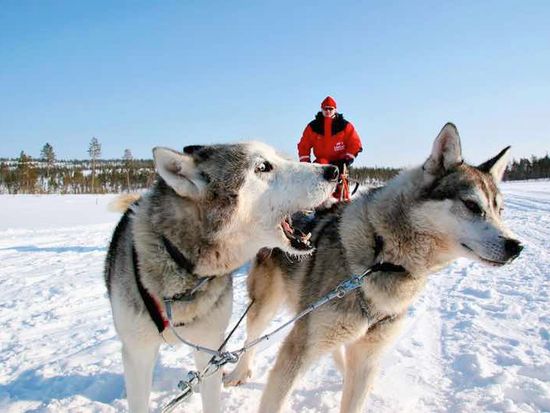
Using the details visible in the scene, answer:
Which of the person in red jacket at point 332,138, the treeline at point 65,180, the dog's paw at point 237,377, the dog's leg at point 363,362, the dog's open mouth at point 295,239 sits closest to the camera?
the dog's open mouth at point 295,239

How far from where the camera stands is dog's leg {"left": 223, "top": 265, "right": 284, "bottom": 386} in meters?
3.57

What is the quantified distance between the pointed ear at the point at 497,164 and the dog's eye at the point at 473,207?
1.60ft

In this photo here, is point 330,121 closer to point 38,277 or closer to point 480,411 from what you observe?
point 480,411

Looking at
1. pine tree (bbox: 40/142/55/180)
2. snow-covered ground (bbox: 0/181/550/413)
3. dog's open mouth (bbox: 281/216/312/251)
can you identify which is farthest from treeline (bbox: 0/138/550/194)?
dog's open mouth (bbox: 281/216/312/251)

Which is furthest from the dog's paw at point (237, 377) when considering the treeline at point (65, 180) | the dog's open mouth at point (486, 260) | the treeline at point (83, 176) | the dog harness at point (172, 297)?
Answer: the treeline at point (65, 180)

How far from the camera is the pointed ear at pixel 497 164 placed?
122 inches

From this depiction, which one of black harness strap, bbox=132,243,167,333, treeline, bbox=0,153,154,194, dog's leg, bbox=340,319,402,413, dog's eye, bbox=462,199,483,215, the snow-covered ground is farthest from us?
treeline, bbox=0,153,154,194

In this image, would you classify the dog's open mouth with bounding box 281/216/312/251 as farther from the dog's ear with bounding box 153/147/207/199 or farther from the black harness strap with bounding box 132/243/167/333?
the black harness strap with bounding box 132/243/167/333

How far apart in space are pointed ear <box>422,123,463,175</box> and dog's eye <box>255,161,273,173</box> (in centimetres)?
112

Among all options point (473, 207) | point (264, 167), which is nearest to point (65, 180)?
point (264, 167)

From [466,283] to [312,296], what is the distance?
4.76 m

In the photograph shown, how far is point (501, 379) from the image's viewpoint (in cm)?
345

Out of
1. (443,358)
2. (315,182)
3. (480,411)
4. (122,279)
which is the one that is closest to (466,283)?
(443,358)

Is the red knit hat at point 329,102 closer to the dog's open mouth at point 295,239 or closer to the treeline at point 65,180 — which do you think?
the dog's open mouth at point 295,239
